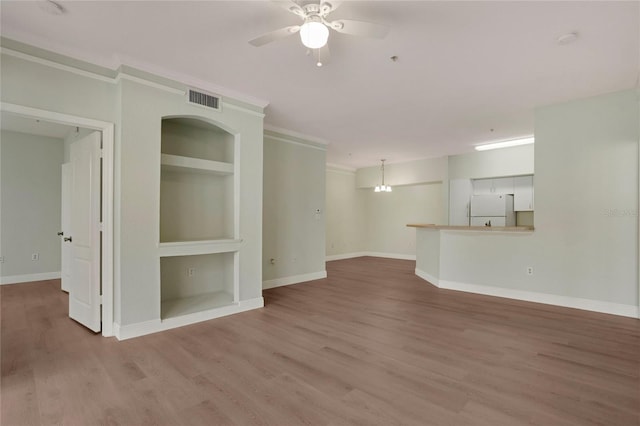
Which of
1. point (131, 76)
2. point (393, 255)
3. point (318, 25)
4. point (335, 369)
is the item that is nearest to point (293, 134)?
point (131, 76)

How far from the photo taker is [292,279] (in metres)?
5.98

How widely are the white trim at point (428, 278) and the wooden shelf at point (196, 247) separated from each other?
3.77 m

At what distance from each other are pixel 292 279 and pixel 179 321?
8.66 ft

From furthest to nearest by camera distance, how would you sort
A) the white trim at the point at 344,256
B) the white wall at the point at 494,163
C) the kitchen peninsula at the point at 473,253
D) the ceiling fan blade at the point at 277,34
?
the white trim at the point at 344,256 < the white wall at the point at 494,163 < the kitchen peninsula at the point at 473,253 < the ceiling fan blade at the point at 277,34

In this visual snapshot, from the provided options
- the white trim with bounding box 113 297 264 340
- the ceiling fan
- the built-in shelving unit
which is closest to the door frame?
the white trim with bounding box 113 297 264 340

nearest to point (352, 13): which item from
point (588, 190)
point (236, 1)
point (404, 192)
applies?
point (236, 1)

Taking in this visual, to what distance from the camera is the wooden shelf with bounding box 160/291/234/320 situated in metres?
3.72

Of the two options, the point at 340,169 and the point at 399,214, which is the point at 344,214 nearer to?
the point at 340,169

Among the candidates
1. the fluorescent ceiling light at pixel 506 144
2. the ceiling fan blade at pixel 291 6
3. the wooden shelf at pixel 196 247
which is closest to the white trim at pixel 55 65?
the wooden shelf at pixel 196 247

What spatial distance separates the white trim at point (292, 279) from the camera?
5.59 metres

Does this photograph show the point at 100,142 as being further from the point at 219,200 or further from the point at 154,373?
the point at 154,373

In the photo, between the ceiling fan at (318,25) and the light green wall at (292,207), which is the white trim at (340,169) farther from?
the ceiling fan at (318,25)

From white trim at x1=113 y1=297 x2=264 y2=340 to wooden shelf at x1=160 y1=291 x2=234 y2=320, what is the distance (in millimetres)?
57

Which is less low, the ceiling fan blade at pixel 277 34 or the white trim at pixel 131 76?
the white trim at pixel 131 76
